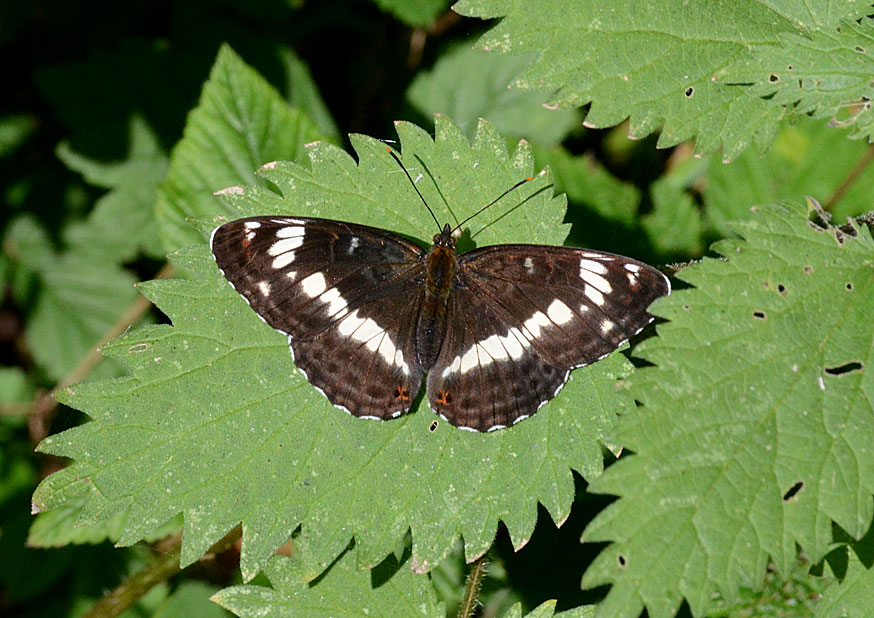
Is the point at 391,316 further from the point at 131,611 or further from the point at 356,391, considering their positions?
the point at 131,611

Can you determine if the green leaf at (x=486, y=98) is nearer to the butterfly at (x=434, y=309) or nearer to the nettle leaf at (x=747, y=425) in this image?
the butterfly at (x=434, y=309)

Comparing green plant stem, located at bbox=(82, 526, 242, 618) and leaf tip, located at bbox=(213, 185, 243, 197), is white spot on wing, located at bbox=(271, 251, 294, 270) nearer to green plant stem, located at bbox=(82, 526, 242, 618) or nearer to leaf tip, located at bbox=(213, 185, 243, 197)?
leaf tip, located at bbox=(213, 185, 243, 197)

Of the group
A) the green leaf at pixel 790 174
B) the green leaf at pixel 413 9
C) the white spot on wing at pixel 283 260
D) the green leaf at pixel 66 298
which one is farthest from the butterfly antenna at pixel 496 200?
the green leaf at pixel 66 298

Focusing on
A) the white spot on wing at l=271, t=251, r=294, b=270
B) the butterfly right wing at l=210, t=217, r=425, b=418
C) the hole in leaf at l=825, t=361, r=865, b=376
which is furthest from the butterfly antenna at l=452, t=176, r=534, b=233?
the hole in leaf at l=825, t=361, r=865, b=376

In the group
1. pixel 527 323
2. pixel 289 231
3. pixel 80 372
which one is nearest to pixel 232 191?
pixel 289 231

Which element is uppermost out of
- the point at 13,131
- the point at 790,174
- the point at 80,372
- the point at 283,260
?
the point at 13,131

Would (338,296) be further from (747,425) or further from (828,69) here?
(828,69)
